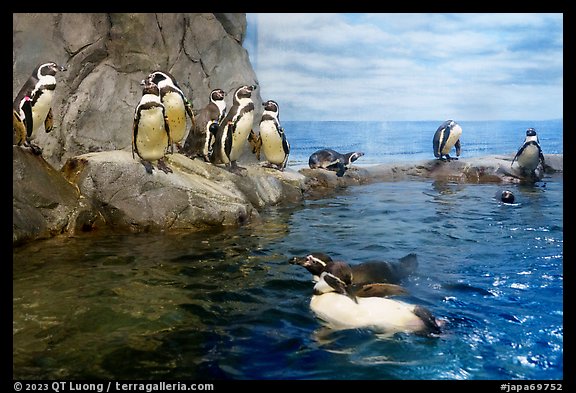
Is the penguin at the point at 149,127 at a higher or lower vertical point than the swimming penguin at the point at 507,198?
higher

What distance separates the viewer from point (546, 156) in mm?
11812

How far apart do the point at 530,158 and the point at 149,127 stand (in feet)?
24.0

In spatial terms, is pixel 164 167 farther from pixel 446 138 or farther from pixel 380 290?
pixel 446 138

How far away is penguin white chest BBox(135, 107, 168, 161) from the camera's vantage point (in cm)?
618

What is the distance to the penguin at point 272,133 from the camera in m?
8.48

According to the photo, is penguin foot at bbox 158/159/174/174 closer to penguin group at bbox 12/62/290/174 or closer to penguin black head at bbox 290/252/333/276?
penguin group at bbox 12/62/290/174

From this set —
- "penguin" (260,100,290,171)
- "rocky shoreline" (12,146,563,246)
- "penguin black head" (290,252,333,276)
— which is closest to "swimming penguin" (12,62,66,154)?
"rocky shoreline" (12,146,563,246)

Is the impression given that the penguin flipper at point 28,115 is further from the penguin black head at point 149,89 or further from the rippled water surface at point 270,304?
the rippled water surface at point 270,304

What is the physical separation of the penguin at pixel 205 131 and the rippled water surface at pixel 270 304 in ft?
5.54

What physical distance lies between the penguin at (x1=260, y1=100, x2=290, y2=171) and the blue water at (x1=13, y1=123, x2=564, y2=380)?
218 centimetres

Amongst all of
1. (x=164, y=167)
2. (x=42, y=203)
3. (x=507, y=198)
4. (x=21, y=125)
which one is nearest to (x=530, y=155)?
(x=507, y=198)

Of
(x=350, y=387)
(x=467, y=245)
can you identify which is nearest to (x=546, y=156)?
(x=467, y=245)

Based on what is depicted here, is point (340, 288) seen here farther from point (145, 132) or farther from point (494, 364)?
point (145, 132)

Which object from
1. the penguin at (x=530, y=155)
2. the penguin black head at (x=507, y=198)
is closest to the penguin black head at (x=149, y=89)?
the penguin black head at (x=507, y=198)
